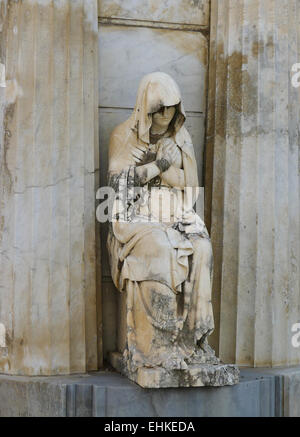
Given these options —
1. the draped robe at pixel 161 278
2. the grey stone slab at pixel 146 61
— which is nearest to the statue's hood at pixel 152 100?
the draped robe at pixel 161 278

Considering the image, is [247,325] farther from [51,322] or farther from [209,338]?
[51,322]

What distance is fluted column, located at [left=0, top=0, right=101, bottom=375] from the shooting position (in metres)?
7.70

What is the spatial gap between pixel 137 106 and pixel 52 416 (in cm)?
259

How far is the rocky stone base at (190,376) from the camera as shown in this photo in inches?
276

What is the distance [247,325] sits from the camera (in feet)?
27.1

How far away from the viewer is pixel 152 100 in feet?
25.3

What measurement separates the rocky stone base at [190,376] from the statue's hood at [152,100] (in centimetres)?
197

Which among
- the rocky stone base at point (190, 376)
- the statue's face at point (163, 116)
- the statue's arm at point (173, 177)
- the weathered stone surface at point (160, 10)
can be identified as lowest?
the rocky stone base at point (190, 376)

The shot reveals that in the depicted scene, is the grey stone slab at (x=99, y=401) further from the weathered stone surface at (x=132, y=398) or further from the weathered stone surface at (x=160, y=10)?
the weathered stone surface at (x=160, y=10)

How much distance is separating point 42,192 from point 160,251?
3.79 feet

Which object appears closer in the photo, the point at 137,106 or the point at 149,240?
the point at 149,240

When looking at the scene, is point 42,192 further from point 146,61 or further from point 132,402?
point 132,402

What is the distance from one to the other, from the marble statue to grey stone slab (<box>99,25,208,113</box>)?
54 cm
